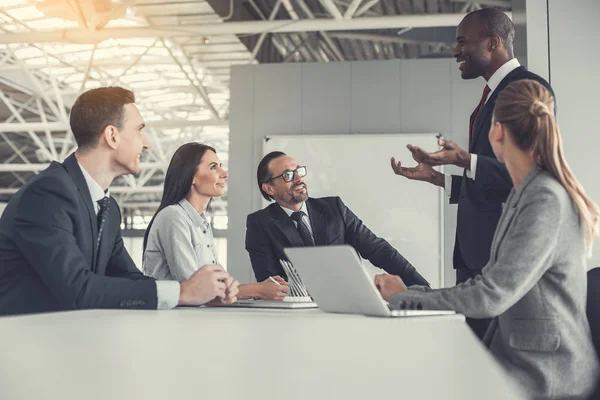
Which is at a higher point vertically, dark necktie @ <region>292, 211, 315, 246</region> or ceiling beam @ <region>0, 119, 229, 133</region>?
ceiling beam @ <region>0, 119, 229, 133</region>

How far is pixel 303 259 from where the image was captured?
2.08 meters

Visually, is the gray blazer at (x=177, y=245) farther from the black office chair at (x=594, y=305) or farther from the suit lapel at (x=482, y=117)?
the black office chair at (x=594, y=305)

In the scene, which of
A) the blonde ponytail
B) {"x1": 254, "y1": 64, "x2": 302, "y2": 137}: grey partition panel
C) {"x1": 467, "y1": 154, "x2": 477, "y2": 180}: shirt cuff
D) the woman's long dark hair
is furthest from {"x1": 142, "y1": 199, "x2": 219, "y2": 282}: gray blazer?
{"x1": 254, "y1": 64, "x2": 302, "y2": 137}: grey partition panel

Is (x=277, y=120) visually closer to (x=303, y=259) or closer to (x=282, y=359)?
(x=303, y=259)

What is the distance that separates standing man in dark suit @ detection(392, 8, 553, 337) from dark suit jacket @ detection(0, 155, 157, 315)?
1.17 meters

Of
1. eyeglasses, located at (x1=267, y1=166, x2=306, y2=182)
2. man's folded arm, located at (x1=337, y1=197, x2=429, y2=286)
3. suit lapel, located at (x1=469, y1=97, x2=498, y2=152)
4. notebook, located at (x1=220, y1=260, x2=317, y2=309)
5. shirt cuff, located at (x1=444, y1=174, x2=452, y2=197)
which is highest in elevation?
suit lapel, located at (x1=469, y1=97, x2=498, y2=152)

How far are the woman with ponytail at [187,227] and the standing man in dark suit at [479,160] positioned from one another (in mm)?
748

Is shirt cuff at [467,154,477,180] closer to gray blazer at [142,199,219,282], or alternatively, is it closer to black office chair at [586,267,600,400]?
black office chair at [586,267,600,400]

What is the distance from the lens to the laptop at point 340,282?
72.5 inches

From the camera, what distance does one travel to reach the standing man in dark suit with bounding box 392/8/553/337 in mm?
2744

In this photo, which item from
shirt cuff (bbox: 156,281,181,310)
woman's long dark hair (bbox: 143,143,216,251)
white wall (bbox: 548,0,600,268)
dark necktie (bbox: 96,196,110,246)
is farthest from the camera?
white wall (bbox: 548,0,600,268)

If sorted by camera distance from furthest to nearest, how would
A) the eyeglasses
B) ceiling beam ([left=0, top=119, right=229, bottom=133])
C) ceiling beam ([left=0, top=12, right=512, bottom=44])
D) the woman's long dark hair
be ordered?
ceiling beam ([left=0, top=119, right=229, bottom=133])
ceiling beam ([left=0, top=12, right=512, bottom=44])
the eyeglasses
the woman's long dark hair

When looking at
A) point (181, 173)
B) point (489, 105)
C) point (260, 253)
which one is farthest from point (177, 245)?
point (489, 105)

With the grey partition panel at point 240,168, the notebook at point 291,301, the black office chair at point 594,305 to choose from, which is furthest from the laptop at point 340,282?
the grey partition panel at point 240,168
